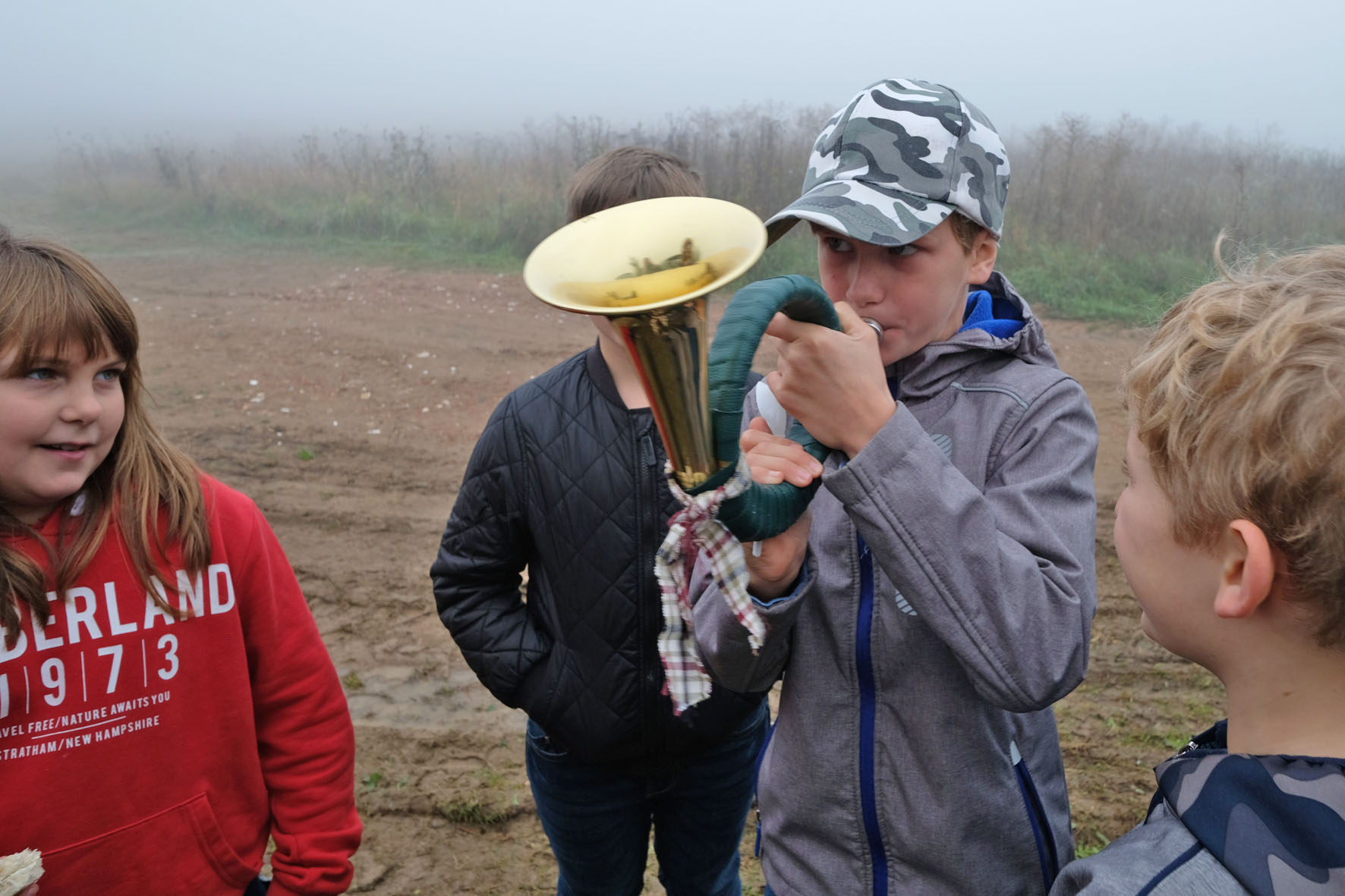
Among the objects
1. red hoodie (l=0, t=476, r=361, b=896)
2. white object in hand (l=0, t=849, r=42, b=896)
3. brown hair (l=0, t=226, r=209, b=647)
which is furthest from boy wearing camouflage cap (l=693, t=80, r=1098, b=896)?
white object in hand (l=0, t=849, r=42, b=896)

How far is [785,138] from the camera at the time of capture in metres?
12.9

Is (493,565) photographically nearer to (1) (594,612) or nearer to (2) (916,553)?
(1) (594,612)

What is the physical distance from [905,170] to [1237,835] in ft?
3.78

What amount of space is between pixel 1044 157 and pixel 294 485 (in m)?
10.5

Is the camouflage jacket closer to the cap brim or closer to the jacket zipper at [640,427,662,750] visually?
the cap brim

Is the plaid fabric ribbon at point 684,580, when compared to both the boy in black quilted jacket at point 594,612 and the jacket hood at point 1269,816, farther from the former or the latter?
the boy in black quilted jacket at point 594,612

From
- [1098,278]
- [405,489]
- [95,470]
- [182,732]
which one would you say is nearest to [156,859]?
[182,732]

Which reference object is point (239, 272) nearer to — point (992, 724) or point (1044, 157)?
point (1044, 157)

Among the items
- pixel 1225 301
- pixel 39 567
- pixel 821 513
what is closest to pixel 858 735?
pixel 821 513

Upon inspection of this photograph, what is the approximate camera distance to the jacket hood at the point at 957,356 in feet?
5.70

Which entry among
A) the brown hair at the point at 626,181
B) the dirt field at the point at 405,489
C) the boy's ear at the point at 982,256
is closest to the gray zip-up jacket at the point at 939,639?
the boy's ear at the point at 982,256

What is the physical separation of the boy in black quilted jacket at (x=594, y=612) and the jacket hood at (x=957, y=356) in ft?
2.54

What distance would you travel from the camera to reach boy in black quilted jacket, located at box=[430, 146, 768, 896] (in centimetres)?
238

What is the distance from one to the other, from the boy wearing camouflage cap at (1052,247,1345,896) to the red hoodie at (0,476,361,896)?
5.45 ft
